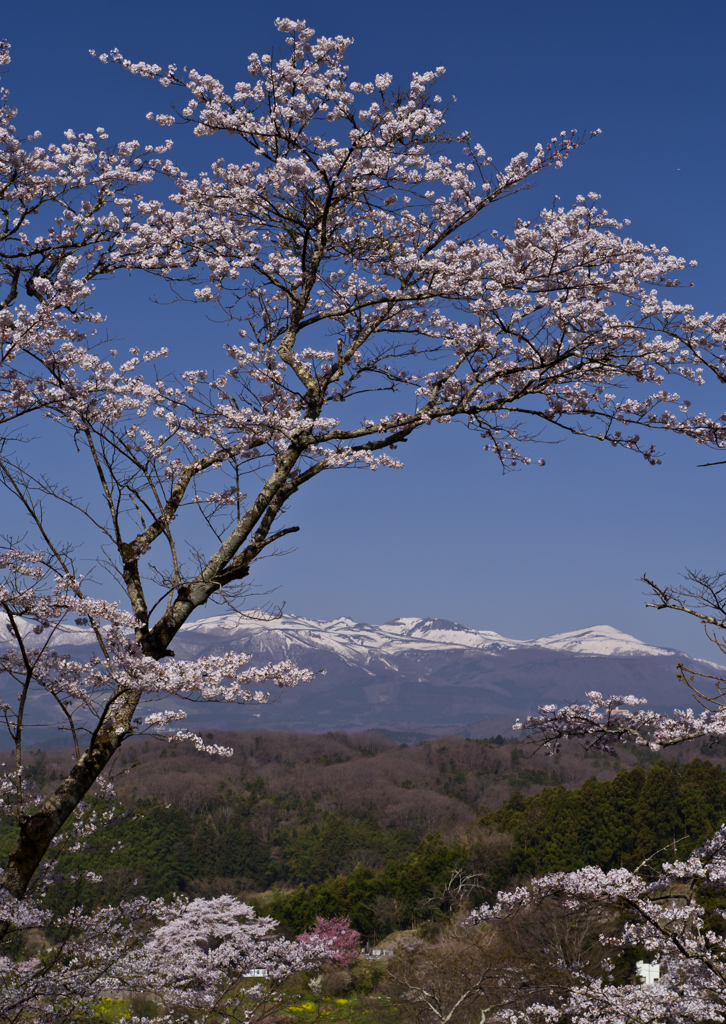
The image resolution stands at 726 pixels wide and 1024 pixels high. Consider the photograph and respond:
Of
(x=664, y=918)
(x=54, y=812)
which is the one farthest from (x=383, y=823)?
(x=54, y=812)

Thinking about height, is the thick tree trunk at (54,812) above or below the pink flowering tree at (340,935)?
above

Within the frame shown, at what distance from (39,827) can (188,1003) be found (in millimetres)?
16749

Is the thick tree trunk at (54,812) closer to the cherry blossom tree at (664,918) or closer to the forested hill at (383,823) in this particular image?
the forested hill at (383,823)

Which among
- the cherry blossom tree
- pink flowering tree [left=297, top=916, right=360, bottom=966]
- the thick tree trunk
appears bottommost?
pink flowering tree [left=297, top=916, right=360, bottom=966]

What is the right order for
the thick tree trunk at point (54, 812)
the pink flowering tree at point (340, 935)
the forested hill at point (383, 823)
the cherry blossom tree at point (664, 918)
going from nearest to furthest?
the thick tree trunk at point (54, 812) → the cherry blossom tree at point (664, 918) → the pink flowering tree at point (340, 935) → the forested hill at point (383, 823)

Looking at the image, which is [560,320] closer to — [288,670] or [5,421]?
[288,670]

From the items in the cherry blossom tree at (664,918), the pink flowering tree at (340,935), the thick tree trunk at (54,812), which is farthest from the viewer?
the pink flowering tree at (340,935)

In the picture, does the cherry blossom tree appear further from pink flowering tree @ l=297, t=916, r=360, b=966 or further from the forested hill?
pink flowering tree @ l=297, t=916, r=360, b=966

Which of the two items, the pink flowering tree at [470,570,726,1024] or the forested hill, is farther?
the forested hill

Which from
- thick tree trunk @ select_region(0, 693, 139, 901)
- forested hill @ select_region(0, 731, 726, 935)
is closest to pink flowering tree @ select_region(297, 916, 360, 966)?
forested hill @ select_region(0, 731, 726, 935)

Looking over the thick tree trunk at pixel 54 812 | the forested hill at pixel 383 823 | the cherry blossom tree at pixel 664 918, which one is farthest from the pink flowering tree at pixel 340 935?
the thick tree trunk at pixel 54 812

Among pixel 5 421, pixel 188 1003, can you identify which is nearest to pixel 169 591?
pixel 5 421

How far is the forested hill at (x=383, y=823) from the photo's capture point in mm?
42562

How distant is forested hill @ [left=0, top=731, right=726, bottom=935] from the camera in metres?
42.6
